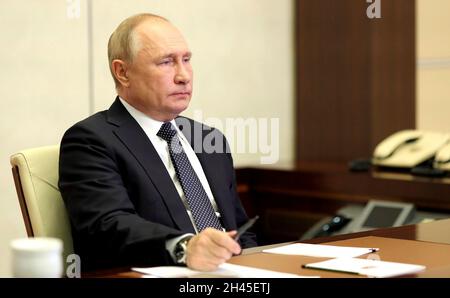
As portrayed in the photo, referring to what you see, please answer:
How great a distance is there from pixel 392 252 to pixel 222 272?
460 millimetres

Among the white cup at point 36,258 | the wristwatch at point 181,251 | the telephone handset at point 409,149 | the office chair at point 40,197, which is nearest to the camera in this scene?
the white cup at point 36,258

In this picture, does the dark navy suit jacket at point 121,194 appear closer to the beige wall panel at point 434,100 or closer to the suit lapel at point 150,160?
the suit lapel at point 150,160

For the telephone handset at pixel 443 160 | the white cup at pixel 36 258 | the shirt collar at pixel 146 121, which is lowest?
the telephone handset at pixel 443 160

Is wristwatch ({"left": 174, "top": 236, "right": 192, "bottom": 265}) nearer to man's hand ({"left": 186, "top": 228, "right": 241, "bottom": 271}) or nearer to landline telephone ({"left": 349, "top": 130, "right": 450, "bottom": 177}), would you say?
man's hand ({"left": 186, "top": 228, "right": 241, "bottom": 271})

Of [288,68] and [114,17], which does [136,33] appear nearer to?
[114,17]

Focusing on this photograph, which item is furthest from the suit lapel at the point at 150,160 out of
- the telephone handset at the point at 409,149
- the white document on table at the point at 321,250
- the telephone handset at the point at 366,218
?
the telephone handset at the point at 409,149

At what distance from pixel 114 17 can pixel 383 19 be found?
1.54 metres

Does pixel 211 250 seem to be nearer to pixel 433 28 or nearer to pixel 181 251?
pixel 181 251

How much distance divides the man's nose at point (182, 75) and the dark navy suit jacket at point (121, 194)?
184mm

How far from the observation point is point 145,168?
7.38ft

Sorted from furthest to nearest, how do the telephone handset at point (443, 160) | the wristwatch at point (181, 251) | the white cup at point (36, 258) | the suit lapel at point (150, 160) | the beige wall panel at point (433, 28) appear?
the beige wall panel at point (433, 28)
the telephone handset at point (443, 160)
the suit lapel at point (150, 160)
the wristwatch at point (181, 251)
the white cup at point (36, 258)

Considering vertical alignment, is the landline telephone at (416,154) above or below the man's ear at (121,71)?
below

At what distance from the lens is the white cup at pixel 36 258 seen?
1.30m
